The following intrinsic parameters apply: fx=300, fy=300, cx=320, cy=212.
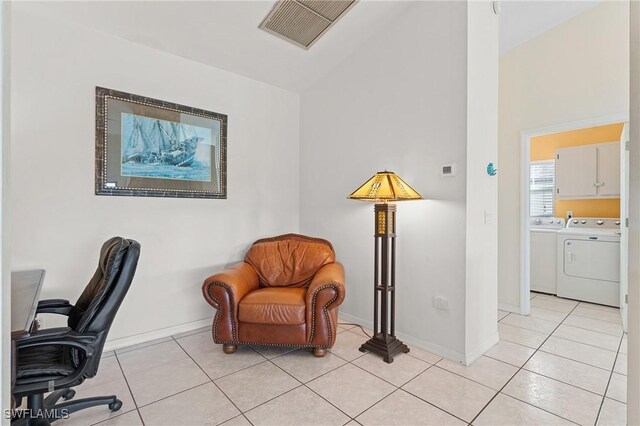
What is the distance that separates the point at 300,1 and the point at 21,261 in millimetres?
2893

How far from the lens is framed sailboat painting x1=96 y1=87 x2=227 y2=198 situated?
2498mm

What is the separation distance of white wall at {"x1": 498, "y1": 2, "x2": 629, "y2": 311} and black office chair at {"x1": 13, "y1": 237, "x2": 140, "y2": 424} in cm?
378

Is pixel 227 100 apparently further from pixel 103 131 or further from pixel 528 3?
pixel 528 3

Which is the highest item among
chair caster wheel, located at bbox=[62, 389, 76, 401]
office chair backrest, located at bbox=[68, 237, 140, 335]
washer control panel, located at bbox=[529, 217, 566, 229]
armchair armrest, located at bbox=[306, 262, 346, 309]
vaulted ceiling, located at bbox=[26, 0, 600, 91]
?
vaulted ceiling, located at bbox=[26, 0, 600, 91]

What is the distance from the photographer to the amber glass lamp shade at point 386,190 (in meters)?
2.32

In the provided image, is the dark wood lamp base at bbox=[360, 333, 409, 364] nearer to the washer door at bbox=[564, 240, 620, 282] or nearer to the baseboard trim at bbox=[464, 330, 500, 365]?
the baseboard trim at bbox=[464, 330, 500, 365]

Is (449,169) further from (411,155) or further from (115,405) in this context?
(115,405)

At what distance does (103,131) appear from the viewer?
247cm

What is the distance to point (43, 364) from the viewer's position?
1442 mm

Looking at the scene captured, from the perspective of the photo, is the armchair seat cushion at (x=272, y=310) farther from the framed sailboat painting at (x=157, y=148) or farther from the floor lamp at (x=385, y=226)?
the framed sailboat painting at (x=157, y=148)

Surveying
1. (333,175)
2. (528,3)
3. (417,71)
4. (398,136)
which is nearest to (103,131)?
(333,175)

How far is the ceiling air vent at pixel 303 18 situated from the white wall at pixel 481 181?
3.58 ft

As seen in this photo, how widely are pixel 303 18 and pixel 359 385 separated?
9.79 feet

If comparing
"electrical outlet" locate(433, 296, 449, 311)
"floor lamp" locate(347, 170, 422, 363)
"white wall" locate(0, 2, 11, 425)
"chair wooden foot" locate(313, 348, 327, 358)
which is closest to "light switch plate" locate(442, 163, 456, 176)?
"floor lamp" locate(347, 170, 422, 363)
